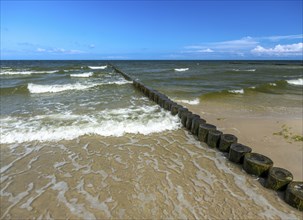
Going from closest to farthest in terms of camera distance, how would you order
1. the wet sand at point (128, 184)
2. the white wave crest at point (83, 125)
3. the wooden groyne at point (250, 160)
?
the wet sand at point (128, 184) < the wooden groyne at point (250, 160) < the white wave crest at point (83, 125)

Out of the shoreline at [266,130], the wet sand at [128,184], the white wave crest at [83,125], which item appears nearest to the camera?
the wet sand at [128,184]

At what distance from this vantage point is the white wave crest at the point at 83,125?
23.7 ft

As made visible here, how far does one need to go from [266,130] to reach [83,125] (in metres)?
6.25

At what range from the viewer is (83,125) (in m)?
8.05

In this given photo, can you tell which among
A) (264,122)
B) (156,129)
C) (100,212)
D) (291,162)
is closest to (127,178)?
(100,212)

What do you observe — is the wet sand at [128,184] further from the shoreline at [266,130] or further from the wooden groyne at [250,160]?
the shoreline at [266,130]

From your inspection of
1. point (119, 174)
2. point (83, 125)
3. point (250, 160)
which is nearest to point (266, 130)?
point (250, 160)

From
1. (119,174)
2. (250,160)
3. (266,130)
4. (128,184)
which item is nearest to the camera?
(128,184)

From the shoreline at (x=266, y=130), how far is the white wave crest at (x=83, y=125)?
2.06 m

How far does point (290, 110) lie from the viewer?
11.1 metres

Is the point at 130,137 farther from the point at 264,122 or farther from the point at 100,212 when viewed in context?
the point at 264,122

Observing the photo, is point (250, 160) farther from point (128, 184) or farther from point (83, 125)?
point (83, 125)

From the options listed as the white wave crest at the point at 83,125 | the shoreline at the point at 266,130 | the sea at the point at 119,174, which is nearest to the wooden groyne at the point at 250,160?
the sea at the point at 119,174

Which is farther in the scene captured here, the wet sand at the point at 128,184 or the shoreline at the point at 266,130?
the shoreline at the point at 266,130
